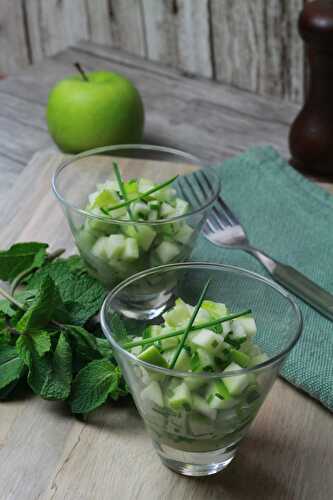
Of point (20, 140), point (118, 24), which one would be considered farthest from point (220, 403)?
point (118, 24)

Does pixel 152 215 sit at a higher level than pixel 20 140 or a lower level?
higher

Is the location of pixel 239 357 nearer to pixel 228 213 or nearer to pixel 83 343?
pixel 83 343

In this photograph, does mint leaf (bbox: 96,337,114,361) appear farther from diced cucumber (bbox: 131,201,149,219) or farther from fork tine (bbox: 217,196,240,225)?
fork tine (bbox: 217,196,240,225)

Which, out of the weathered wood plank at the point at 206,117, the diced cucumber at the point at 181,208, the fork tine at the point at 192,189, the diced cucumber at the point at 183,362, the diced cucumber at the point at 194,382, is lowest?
the weathered wood plank at the point at 206,117

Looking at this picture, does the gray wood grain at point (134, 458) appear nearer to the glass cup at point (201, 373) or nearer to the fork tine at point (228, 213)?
the glass cup at point (201, 373)

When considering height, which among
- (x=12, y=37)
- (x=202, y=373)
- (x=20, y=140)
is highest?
(x=202, y=373)

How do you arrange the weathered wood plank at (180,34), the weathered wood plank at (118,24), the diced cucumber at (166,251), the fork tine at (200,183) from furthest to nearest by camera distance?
the weathered wood plank at (118,24) < the weathered wood plank at (180,34) < the fork tine at (200,183) < the diced cucumber at (166,251)

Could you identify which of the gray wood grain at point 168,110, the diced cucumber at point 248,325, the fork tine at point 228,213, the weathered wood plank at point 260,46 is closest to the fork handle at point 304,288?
the fork tine at point 228,213
